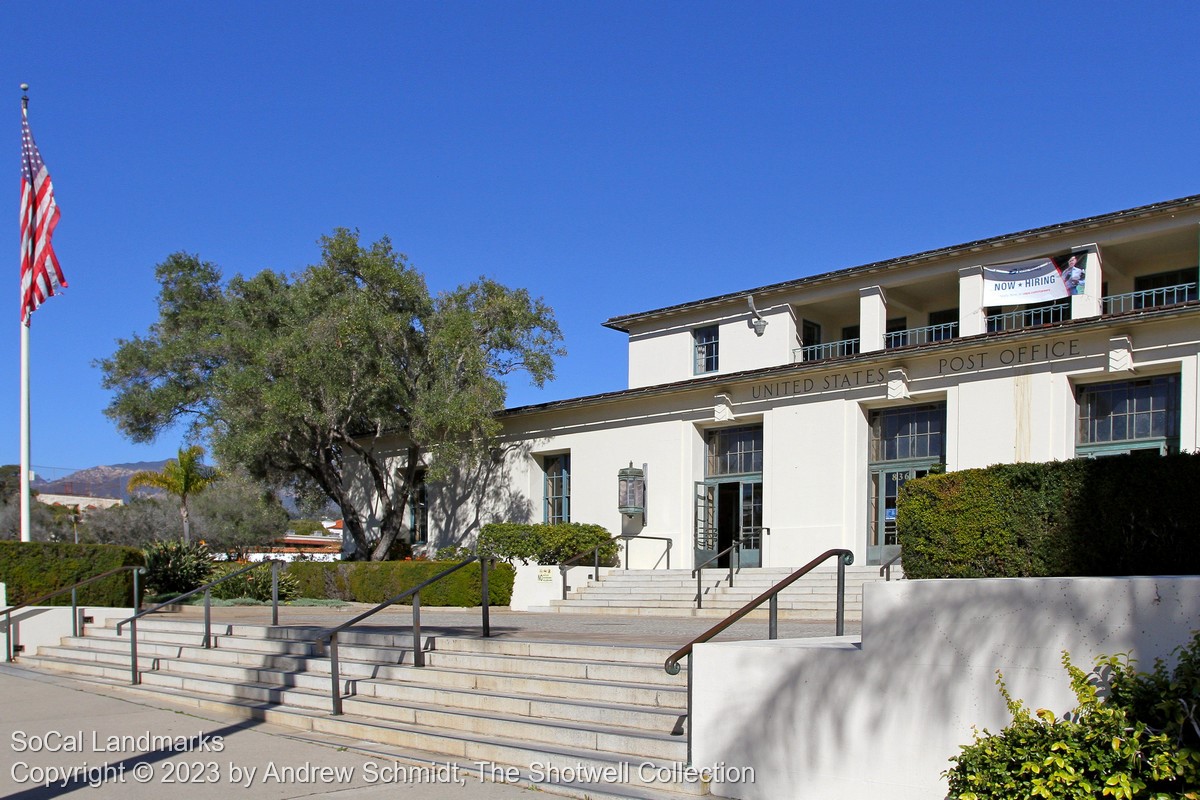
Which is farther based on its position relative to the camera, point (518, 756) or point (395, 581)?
point (395, 581)

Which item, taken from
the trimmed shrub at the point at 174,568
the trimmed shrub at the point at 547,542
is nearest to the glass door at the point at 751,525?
the trimmed shrub at the point at 547,542

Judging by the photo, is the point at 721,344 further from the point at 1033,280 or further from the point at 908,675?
the point at 908,675

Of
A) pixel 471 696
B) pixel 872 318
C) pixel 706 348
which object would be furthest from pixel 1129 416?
pixel 471 696

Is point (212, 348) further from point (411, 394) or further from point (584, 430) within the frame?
point (584, 430)

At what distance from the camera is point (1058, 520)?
28.5 feet

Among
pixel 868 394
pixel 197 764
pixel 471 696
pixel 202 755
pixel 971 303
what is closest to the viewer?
pixel 197 764

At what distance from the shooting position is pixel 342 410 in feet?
83.5

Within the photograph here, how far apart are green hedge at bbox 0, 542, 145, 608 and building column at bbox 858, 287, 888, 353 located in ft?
52.3

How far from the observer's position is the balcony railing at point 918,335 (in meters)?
23.8

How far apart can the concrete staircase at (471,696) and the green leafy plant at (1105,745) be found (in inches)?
96.7

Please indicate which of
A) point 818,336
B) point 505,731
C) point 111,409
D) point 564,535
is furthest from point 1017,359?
point 111,409

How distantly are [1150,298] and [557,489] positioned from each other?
14738 mm

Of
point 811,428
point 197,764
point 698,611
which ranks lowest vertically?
point 698,611

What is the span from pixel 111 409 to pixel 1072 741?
30.8 meters
